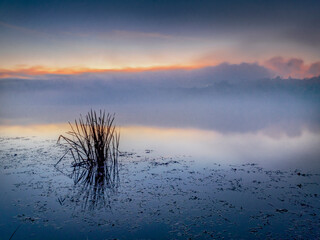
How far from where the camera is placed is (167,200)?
22.0ft

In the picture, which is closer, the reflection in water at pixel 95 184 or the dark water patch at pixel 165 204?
the dark water patch at pixel 165 204

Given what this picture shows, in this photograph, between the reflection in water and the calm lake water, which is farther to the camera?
the reflection in water

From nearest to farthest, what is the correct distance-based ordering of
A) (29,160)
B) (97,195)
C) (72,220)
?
(72,220)
(97,195)
(29,160)

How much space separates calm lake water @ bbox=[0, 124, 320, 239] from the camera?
Result: 519 centimetres

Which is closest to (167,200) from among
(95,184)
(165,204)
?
(165,204)

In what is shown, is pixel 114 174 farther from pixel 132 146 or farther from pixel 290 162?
pixel 290 162

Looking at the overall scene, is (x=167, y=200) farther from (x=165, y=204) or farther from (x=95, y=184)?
(x=95, y=184)

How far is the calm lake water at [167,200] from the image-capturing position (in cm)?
519

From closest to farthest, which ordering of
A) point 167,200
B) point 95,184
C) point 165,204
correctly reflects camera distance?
1. point 165,204
2. point 167,200
3. point 95,184

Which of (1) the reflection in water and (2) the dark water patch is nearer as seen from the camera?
(2) the dark water patch

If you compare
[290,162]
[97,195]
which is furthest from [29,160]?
[290,162]

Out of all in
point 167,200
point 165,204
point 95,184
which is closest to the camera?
point 165,204

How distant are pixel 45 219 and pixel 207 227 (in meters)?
3.60

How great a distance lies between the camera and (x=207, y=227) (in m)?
5.27
